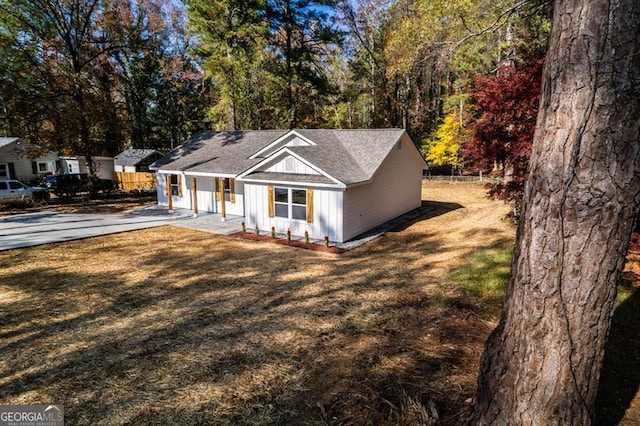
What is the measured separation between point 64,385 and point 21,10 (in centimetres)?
2981

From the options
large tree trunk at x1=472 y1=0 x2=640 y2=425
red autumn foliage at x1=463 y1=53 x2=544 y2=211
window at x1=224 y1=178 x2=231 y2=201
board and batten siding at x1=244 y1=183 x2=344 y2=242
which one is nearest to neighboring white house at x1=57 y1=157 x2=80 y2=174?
window at x1=224 y1=178 x2=231 y2=201

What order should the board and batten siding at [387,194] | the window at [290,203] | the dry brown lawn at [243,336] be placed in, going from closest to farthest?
the dry brown lawn at [243,336]
the board and batten siding at [387,194]
the window at [290,203]

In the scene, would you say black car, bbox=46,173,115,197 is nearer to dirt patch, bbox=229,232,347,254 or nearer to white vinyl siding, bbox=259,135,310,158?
white vinyl siding, bbox=259,135,310,158

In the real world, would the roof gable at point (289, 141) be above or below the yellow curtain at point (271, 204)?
above

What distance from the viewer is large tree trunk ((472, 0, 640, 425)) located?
2576 millimetres

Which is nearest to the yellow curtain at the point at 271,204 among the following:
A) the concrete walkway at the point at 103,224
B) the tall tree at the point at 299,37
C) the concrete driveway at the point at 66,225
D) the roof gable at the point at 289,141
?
the concrete walkway at the point at 103,224

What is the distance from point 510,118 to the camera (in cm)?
1130

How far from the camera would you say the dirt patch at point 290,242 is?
563 inches

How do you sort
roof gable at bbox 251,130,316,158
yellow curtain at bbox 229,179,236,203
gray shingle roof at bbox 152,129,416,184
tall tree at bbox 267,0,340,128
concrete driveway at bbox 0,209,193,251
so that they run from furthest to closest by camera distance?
tall tree at bbox 267,0,340,128 < yellow curtain at bbox 229,179,236,203 < roof gable at bbox 251,130,316,158 < gray shingle roof at bbox 152,129,416,184 < concrete driveway at bbox 0,209,193,251

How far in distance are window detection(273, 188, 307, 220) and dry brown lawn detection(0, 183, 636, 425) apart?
3405mm

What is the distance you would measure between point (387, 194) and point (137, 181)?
81.0ft

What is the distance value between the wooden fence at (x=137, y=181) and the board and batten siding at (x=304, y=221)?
→ 19023 millimetres

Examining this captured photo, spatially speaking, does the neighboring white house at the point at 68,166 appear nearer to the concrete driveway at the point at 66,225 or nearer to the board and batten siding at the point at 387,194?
the concrete driveway at the point at 66,225

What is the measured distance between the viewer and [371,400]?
436cm
